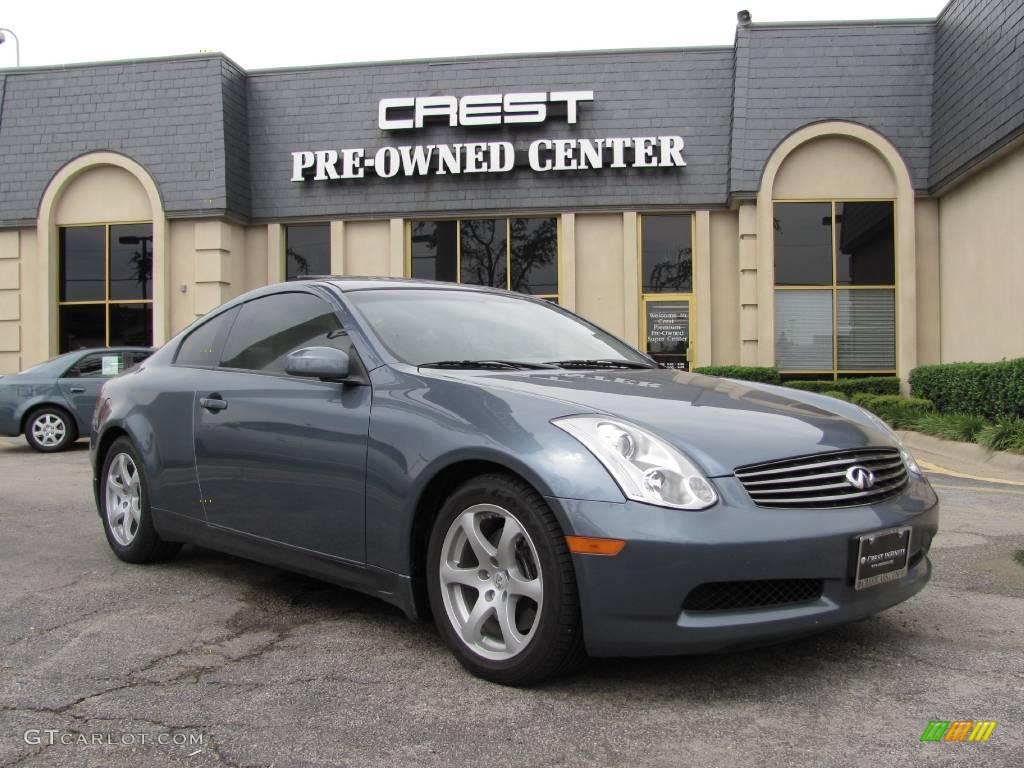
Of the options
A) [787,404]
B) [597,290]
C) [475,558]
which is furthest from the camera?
[597,290]

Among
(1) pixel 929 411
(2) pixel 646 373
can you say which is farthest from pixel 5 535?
(1) pixel 929 411

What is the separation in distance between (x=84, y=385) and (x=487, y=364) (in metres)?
9.93

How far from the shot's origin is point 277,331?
4.45 metres

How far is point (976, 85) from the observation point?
13.9 m

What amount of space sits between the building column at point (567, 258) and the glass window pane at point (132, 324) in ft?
26.7

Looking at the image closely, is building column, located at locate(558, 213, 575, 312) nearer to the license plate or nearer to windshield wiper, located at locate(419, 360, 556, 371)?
windshield wiper, located at locate(419, 360, 556, 371)

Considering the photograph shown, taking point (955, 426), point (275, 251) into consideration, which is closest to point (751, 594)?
point (955, 426)

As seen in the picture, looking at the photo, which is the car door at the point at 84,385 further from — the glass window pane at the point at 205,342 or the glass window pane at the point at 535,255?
the glass window pane at the point at 535,255

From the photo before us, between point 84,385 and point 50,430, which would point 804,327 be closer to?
point 84,385

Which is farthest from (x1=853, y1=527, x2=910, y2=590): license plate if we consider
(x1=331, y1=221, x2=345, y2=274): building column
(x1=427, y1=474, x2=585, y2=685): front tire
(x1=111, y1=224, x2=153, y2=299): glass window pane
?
(x1=111, y1=224, x2=153, y2=299): glass window pane

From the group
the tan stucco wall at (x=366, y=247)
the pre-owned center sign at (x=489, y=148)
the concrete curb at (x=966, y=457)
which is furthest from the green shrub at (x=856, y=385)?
the tan stucco wall at (x=366, y=247)

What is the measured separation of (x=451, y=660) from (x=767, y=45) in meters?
15.6

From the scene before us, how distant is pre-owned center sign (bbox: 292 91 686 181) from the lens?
16969mm

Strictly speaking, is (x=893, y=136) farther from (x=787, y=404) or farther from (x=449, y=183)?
(x=787, y=404)
